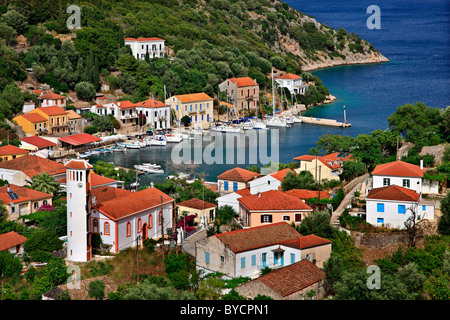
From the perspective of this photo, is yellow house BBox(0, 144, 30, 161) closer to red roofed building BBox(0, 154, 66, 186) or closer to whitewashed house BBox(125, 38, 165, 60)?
red roofed building BBox(0, 154, 66, 186)

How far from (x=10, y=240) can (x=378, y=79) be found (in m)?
69.3

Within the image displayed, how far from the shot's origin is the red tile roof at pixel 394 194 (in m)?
24.8

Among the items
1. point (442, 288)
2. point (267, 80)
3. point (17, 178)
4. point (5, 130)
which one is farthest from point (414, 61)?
point (442, 288)

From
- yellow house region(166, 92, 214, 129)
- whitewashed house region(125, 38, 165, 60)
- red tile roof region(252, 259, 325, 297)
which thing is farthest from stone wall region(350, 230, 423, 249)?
whitewashed house region(125, 38, 165, 60)

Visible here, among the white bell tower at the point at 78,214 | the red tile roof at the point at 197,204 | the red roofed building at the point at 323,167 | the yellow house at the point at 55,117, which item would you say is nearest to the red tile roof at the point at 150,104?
the yellow house at the point at 55,117

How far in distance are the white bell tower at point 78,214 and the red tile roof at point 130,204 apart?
764mm

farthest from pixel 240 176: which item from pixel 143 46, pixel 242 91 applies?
pixel 143 46

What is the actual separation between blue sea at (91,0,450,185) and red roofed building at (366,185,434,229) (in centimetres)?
1479

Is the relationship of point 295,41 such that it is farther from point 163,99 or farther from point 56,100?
point 56,100

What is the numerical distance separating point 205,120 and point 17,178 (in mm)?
24375

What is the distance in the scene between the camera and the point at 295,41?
10112cm

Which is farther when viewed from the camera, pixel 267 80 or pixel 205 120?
pixel 267 80

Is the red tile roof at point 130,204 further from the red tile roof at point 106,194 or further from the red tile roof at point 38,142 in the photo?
the red tile roof at point 38,142

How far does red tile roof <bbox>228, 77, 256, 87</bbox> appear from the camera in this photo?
62.2 m
